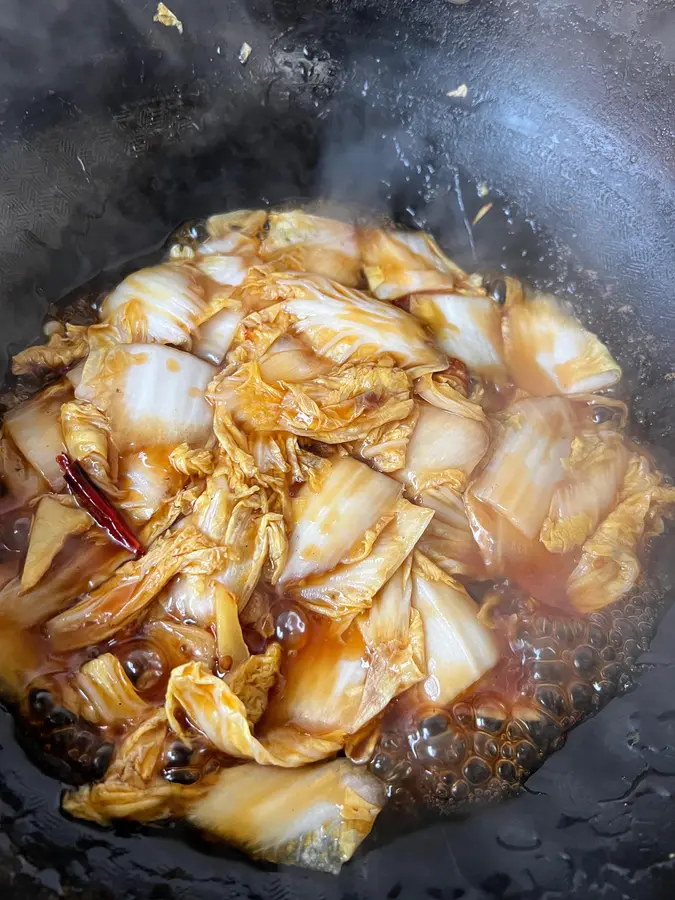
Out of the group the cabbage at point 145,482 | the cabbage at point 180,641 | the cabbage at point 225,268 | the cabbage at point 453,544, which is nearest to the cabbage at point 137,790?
the cabbage at point 180,641

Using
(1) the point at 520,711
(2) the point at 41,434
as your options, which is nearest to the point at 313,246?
(2) the point at 41,434

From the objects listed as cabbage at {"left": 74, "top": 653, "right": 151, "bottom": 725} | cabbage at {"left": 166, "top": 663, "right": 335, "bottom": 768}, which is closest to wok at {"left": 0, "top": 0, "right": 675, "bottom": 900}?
cabbage at {"left": 166, "top": 663, "right": 335, "bottom": 768}

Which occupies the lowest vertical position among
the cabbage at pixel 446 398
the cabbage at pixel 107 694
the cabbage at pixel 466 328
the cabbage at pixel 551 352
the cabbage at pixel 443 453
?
the cabbage at pixel 107 694

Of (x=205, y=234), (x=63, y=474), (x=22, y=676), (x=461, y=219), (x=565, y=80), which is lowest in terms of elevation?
(x=22, y=676)

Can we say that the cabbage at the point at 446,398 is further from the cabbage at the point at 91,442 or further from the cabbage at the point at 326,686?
the cabbage at the point at 91,442

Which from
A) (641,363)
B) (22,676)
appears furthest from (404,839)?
(641,363)

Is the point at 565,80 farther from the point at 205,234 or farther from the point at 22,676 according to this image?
the point at 22,676

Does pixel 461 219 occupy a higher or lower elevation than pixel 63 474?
higher
